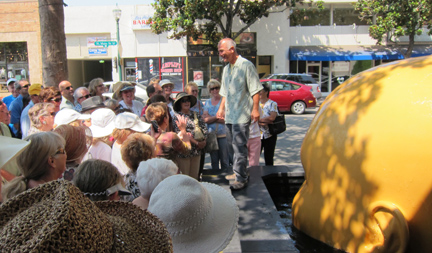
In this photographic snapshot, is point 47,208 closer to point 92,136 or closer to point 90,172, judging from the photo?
point 90,172

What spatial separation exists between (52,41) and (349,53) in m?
21.6

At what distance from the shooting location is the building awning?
2366cm

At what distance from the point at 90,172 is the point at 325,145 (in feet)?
6.18

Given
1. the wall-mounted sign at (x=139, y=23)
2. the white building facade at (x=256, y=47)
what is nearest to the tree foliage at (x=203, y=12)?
the wall-mounted sign at (x=139, y=23)

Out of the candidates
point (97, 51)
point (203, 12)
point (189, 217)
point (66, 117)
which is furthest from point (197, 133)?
point (97, 51)

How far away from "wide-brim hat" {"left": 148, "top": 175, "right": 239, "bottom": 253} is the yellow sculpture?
1.17 meters

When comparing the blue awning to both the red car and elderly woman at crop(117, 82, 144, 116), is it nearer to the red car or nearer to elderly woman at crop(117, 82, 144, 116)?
the red car

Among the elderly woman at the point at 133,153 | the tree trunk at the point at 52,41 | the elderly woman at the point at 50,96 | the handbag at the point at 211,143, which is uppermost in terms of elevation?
the tree trunk at the point at 52,41

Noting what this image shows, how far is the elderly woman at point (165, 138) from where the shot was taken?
4375mm

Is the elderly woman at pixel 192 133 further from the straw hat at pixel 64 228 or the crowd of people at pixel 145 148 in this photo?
the straw hat at pixel 64 228

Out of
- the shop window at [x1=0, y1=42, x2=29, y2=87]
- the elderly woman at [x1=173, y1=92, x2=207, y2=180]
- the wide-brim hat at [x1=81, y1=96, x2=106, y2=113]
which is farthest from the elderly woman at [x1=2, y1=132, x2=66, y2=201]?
the shop window at [x1=0, y1=42, x2=29, y2=87]

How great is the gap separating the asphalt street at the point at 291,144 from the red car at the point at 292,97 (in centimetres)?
132

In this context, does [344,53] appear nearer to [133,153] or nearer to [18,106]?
[18,106]

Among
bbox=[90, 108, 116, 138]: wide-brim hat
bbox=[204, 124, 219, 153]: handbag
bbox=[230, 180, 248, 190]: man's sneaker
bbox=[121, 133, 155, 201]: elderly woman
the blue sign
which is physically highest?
the blue sign
